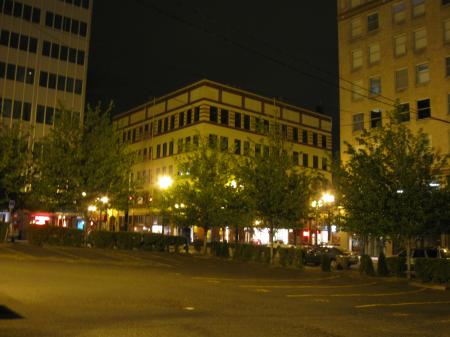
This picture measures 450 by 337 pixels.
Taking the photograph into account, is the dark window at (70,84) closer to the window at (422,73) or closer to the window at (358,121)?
the window at (358,121)

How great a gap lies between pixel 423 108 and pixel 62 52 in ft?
137

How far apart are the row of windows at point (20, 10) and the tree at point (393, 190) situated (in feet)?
155

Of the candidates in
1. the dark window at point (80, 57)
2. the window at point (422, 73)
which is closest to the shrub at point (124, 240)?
the window at point (422, 73)

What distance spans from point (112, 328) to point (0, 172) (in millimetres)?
31991

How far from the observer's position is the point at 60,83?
6397 cm

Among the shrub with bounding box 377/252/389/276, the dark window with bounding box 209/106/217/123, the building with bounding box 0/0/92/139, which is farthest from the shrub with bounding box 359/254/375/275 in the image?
the building with bounding box 0/0/92/139

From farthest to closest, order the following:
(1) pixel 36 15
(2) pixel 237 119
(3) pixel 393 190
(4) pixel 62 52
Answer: (2) pixel 237 119, (4) pixel 62 52, (1) pixel 36 15, (3) pixel 393 190

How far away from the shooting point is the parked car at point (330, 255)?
34.2 m

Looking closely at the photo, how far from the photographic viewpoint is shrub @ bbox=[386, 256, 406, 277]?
26.0 metres

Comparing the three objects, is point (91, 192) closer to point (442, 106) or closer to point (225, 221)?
point (225, 221)

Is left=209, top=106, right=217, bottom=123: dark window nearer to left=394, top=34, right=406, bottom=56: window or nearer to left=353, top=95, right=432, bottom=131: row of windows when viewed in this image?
left=353, top=95, right=432, bottom=131: row of windows

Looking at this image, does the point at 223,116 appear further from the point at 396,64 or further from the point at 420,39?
the point at 420,39

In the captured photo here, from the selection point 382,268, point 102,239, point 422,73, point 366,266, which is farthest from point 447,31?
point 102,239

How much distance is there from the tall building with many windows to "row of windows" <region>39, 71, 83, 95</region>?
32305 millimetres
